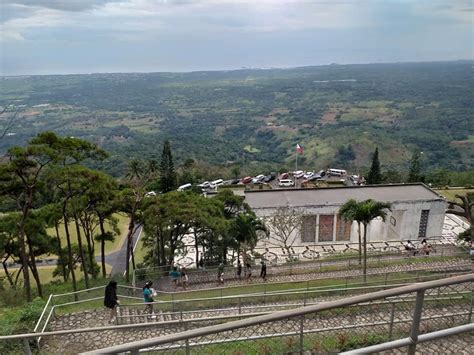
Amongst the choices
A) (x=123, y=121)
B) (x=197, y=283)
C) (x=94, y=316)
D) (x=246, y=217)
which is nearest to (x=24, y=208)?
(x=94, y=316)

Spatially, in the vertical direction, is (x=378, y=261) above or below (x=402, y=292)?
below

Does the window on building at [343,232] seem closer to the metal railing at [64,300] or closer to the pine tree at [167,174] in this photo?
the metal railing at [64,300]

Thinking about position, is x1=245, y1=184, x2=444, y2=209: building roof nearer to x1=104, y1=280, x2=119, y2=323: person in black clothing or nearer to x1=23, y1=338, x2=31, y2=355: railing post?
x1=104, y1=280, x2=119, y2=323: person in black clothing

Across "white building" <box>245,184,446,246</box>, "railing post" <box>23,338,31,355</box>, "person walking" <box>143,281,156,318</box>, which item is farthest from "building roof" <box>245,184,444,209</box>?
"railing post" <box>23,338,31,355</box>

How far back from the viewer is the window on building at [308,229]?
30.0 meters

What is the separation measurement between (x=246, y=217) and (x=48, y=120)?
6956 inches

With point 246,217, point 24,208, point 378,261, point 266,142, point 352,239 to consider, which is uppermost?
point 24,208

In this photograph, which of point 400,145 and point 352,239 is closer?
point 352,239

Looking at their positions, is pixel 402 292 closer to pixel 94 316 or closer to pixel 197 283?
pixel 94 316

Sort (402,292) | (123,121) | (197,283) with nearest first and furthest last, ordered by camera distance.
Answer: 1. (402,292)
2. (197,283)
3. (123,121)

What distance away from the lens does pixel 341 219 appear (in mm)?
29359

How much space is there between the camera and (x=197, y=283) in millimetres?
18828

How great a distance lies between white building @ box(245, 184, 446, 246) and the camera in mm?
29719

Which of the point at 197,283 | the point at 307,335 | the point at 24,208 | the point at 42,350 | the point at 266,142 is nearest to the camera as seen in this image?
the point at 307,335
